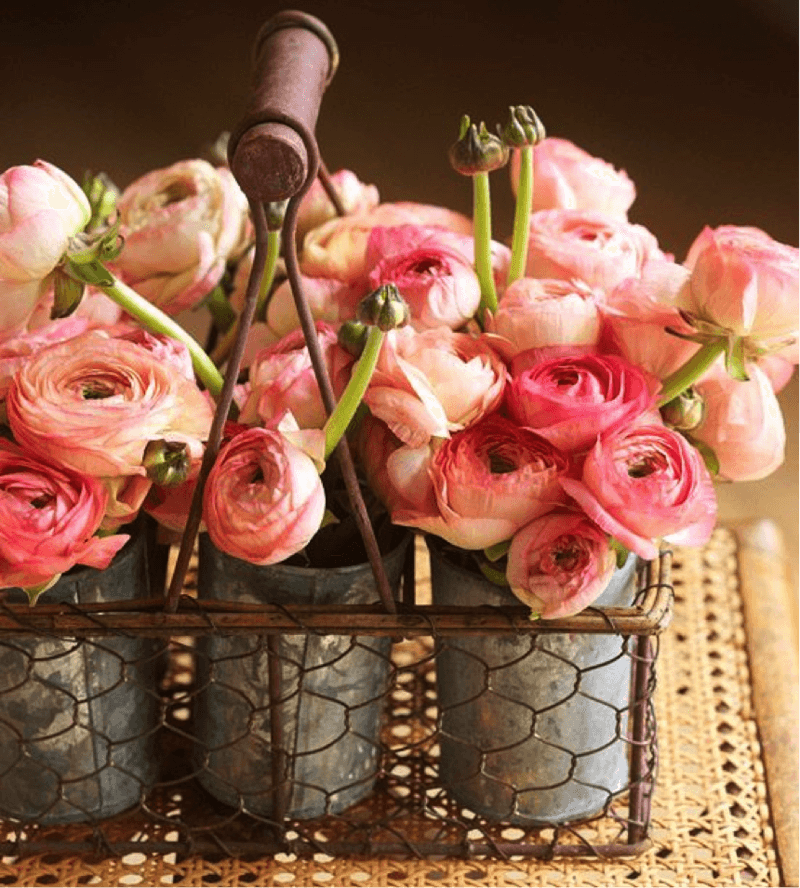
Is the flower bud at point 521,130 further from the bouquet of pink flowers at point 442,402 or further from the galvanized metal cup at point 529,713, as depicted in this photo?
the galvanized metal cup at point 529,713

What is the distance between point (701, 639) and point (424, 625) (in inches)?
10.0

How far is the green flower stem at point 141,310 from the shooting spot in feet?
1.79

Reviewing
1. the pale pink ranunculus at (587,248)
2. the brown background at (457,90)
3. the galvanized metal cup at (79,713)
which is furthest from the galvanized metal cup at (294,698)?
the brown background at (457,90)

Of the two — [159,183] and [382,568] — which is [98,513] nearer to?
[382,568]

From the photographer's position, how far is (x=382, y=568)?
55cm

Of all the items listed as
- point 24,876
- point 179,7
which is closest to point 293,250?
point 24,876

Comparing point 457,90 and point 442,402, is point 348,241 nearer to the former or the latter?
point 442,402

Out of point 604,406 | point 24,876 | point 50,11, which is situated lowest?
point 24,876

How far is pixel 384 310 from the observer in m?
0.51

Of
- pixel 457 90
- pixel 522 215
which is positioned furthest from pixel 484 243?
pixel 457 90

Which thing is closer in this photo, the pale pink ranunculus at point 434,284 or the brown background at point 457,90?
the pale pink ranunculus at point 434,284

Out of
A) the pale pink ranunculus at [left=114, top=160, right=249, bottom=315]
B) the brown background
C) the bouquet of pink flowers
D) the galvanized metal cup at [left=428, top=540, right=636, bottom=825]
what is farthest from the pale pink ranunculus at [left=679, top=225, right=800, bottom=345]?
the brown background

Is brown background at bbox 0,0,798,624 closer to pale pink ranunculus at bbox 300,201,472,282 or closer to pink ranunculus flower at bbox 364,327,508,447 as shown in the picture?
pale pink ranunculus at bbox 300,201,472,282

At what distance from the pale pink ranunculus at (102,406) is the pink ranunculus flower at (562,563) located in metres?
0.13
